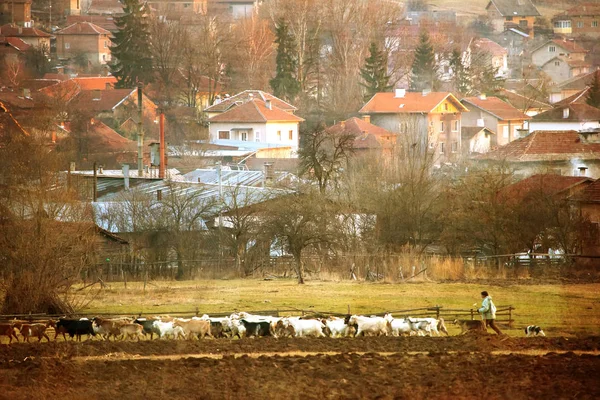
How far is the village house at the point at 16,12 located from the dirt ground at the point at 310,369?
1553 centimetres

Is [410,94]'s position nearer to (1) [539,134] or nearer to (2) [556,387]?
(1) [539,134]

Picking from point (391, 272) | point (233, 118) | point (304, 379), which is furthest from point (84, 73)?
point (304, 379)

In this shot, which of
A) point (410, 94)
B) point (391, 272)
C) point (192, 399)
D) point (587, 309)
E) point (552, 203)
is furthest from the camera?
point (410, 94)

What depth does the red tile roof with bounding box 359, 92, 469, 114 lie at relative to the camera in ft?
79.6

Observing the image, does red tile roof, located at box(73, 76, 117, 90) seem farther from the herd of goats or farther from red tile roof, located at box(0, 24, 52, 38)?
the herd of goats

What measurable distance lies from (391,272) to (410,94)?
38.2ft

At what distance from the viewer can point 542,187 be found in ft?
51.7

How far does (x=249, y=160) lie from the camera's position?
72.3 feet

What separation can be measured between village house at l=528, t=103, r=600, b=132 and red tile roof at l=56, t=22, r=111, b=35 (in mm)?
10032

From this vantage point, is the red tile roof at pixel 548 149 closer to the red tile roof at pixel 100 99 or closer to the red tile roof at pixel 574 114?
the red tile roof at pixel 574 114

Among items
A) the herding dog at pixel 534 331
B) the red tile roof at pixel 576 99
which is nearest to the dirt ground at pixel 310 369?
the herding dog at pixel 534 331

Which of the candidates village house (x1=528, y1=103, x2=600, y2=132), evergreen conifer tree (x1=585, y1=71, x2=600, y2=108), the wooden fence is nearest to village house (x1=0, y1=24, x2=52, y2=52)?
village house (x1=528, y1=103, x2=600, y2=132)

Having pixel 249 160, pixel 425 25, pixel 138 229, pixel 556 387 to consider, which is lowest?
pixel 556 387

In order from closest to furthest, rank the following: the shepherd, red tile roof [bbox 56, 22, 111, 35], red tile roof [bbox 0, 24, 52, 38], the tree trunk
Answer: the shepherd → the tree trunk → red tile roof [bbox 0, 24, 52, 38] → red tile roof [bbox 56, 22, 111, 35]
